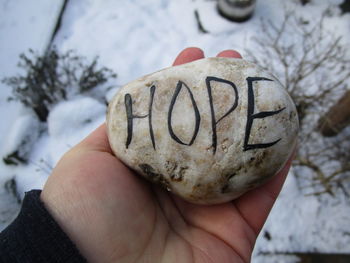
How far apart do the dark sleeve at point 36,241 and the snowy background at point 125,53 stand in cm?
128

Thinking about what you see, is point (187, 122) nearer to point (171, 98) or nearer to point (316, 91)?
point (171, 98)

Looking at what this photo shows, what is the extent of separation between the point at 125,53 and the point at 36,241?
2211 millimetres

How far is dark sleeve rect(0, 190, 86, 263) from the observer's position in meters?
1.14

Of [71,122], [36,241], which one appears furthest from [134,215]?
[71,122]

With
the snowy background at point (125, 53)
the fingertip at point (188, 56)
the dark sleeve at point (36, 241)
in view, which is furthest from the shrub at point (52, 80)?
the dark sleeve at point (36, 241)

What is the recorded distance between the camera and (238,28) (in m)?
3.24

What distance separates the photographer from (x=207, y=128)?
1.31 metres

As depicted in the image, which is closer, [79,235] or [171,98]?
[79,235]

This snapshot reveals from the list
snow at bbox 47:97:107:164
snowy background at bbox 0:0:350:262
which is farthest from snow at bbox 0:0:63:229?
snow at bbox 47:97:107:164

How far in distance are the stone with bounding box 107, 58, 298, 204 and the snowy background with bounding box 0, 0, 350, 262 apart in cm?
113

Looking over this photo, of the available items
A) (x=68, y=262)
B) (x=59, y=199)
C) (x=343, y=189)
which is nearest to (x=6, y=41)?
(x=59, y=199)

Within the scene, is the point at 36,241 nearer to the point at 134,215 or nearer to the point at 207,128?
the point at 134,215

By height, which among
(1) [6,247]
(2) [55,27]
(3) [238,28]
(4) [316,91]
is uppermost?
(2) [55,27]

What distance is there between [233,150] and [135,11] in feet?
8.42
